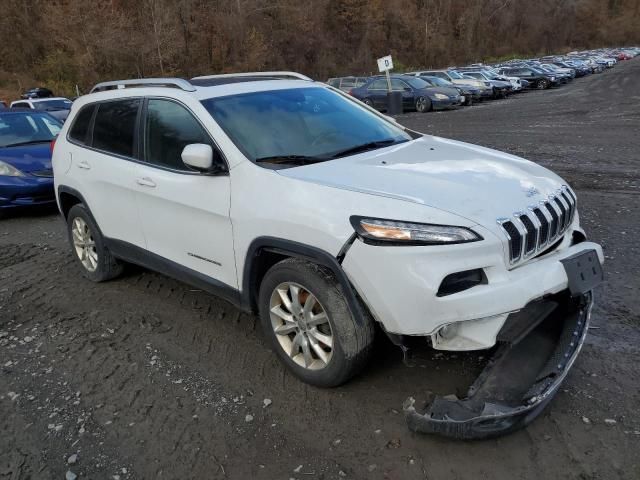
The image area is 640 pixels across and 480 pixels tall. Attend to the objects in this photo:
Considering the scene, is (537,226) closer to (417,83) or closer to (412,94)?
(412,94)

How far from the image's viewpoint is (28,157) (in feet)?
27.0

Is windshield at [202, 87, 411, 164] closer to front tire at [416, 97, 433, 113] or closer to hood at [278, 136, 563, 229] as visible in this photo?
hood at [278, 136, 563, 229]

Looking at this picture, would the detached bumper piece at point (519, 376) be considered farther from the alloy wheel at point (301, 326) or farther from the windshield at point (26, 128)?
the windshield at point (26, 128)

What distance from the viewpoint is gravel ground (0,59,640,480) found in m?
2.73

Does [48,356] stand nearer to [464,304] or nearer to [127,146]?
[127,146]

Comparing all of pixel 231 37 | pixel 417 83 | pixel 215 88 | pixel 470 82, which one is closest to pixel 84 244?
pixel 215 88

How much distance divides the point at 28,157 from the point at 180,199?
5.61 meters

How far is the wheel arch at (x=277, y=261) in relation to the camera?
9.73ft

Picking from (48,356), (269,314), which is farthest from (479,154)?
(48,356)

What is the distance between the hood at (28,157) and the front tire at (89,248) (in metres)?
3.16

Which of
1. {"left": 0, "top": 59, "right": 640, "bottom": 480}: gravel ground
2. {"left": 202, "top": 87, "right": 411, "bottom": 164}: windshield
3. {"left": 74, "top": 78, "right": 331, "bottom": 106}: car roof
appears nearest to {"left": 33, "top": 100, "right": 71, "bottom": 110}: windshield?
{"left": 0, "top": 59, "right": 640, "bottom": 480}: gravel ground

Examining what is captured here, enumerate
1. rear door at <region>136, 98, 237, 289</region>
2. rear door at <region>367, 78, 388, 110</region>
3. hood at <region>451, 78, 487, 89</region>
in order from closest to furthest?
rear door at <region>136, 98, 237, 289</region> → rear door at <region>367, 78, 388, 110</region> → hood at <region>451, 78, 487, 89</region>

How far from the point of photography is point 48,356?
3994 millimetres

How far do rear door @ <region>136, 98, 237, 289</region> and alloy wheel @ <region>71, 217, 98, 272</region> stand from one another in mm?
1204
